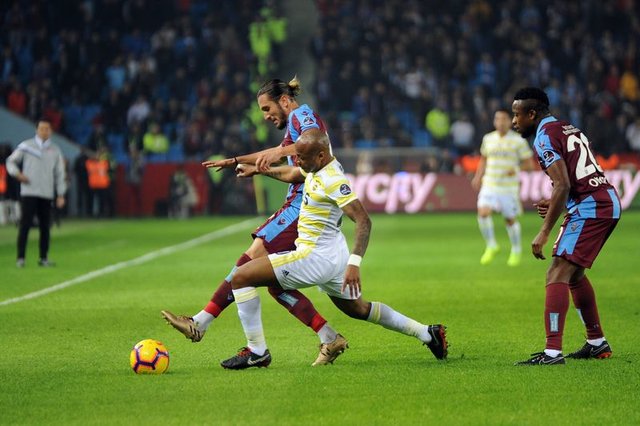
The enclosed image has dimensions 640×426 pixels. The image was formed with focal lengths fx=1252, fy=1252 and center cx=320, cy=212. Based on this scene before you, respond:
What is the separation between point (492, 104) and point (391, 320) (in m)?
27.3

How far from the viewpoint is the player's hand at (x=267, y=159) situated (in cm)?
923

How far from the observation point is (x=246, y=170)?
30.0ft

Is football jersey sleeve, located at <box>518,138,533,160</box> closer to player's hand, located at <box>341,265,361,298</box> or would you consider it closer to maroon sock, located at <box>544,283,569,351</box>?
maroon sock, located at <box>544,283,569,351</box>

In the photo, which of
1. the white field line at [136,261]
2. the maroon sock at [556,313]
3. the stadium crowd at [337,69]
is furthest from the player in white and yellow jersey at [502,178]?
the stadium crowd at [337,69]

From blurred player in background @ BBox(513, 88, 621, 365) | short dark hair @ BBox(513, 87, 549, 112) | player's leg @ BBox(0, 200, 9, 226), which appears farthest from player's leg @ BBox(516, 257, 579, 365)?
player's leg @ BBox(0, 200, 9, 226)

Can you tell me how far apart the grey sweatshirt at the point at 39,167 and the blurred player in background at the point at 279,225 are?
9.55 metres

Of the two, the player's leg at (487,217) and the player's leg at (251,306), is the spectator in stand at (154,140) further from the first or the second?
the player's leg at (251,306)

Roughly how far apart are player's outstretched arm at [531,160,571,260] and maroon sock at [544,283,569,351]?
1.09 ft

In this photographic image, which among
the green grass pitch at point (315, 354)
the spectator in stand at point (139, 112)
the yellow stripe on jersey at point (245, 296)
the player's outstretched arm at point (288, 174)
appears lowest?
the green grass pitch at point (315, 354)

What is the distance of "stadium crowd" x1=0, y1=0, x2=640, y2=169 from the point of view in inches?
1426

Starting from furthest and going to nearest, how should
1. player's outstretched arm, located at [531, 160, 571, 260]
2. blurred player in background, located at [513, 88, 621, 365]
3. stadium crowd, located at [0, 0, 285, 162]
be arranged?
stadium crowd, located at [0, 0, 285, 162], blurred player in background, located at [513, 88, 621, 365], player's outstretched arm, located at [531, 160, 571, 260]

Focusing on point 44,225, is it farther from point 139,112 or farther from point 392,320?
point 139,112

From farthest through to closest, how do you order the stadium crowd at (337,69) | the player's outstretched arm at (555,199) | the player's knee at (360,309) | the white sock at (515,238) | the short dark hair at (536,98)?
the stadium crowd at (337,69), the white sock at (515,238), the short dark hair at (536,98), the player's knee at (360,309), the player's outstretched arm at (555,199)

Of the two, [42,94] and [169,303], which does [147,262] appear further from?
[42,94]
